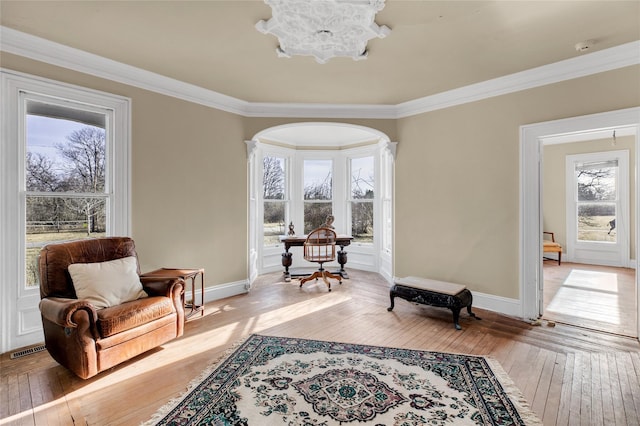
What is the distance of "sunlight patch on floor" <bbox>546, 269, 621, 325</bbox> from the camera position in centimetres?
359

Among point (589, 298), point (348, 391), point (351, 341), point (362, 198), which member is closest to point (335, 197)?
point (362, 198)

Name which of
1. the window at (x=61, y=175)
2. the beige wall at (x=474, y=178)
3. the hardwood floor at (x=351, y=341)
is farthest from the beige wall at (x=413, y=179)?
the hardwood floor at (x=351, y=341)

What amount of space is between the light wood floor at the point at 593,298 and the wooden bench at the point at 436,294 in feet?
3.30

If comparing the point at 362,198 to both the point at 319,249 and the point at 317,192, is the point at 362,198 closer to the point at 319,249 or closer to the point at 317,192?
the point at 317,192

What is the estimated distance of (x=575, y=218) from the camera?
6863 mm

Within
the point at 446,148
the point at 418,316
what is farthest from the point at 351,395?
the point at 446,148

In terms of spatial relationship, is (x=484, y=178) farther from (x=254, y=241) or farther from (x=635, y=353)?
(x=254, y=241)

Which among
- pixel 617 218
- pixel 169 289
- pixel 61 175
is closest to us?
pixel 169 289

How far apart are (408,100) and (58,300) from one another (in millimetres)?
4343

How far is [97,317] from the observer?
7.63ft

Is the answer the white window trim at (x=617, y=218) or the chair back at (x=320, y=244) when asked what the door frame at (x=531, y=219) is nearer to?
the chair back at (x=320, y=244)

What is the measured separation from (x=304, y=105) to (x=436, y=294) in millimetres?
3037

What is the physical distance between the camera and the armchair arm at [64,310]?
219 cm

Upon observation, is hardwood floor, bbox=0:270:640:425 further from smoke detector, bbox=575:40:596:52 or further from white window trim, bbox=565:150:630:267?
white window trim, bbox=565:150:630:267
